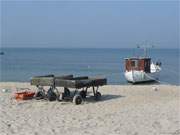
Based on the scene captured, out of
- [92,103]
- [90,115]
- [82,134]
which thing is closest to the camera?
[82,134]

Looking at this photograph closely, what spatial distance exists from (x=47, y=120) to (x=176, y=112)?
4298 millimetres

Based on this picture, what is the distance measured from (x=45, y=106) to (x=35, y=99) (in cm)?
197

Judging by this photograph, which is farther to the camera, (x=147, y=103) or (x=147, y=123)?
(x=147, y=103)

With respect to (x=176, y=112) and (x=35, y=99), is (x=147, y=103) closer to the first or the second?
(x=176, y=112)

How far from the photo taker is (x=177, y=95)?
21438 mm

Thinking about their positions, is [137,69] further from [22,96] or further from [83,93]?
[22,96]

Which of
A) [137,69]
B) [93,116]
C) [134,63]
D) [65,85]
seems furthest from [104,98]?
[137,69]

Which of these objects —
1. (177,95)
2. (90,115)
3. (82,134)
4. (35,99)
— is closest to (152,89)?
(177,95)

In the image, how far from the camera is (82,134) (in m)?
11.0

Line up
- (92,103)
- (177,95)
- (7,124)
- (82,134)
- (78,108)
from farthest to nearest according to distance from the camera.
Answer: (177,95) < (92,103) < (78,108) < (7,124) < (82,134)

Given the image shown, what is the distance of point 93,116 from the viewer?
14.1 metres

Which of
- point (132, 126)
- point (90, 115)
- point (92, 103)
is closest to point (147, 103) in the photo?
point (92, 103)

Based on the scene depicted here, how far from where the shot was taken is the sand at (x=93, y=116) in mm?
11602

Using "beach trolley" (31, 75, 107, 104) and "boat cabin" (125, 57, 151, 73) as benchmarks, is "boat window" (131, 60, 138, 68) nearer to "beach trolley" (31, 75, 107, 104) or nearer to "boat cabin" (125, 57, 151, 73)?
"boat cabin" (125, 57, 151, 73)
